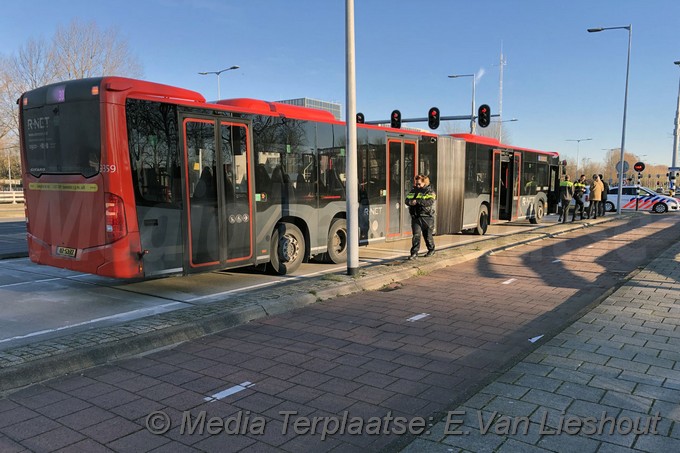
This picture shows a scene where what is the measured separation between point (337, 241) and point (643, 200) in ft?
91.1

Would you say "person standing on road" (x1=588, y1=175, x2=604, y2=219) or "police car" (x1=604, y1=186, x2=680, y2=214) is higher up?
"person standing on road" (x1=588, y1=175, x2=604, y2=219)

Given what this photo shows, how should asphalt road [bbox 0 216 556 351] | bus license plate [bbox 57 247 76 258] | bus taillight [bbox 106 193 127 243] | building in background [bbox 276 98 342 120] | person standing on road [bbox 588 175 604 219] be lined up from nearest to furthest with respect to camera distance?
asphalt road [bbox 0 216 556 351], bus taillight [bbox 106 193 127 243], bus license plate [bbox 57 247 76 258], person standing on road [bbox 588 175 604 219], building in background [bbox 276 98 342 120]

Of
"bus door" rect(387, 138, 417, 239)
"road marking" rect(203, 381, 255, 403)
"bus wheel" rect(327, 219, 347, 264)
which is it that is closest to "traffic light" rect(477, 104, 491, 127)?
"bus door" rect(387, 138, 417, 239)

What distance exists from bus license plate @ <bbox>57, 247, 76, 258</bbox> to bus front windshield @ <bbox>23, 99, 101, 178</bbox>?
1.12 metres

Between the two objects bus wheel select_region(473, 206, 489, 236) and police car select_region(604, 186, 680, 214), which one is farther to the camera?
police car select_region(604, 186, 680, 214)

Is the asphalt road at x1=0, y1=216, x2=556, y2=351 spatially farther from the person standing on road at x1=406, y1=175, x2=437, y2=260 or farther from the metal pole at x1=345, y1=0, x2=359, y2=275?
the metal pole at x1=345, y1=0, x2=359, y2=275

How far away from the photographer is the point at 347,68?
8.35m

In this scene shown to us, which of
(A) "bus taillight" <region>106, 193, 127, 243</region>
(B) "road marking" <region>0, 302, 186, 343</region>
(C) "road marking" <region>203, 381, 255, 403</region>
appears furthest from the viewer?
(A) "bus taillight" <region>106, 193, 127, 243</region>

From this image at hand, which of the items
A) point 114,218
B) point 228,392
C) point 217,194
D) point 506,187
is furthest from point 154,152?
point 506,187

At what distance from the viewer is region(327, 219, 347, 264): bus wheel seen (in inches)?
409

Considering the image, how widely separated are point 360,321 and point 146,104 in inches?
167

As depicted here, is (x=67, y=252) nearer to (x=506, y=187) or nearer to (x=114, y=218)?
(x=114, y=218)

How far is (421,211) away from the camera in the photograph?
1051 centimetres

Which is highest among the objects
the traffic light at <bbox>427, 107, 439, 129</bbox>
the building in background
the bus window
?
the building in background
